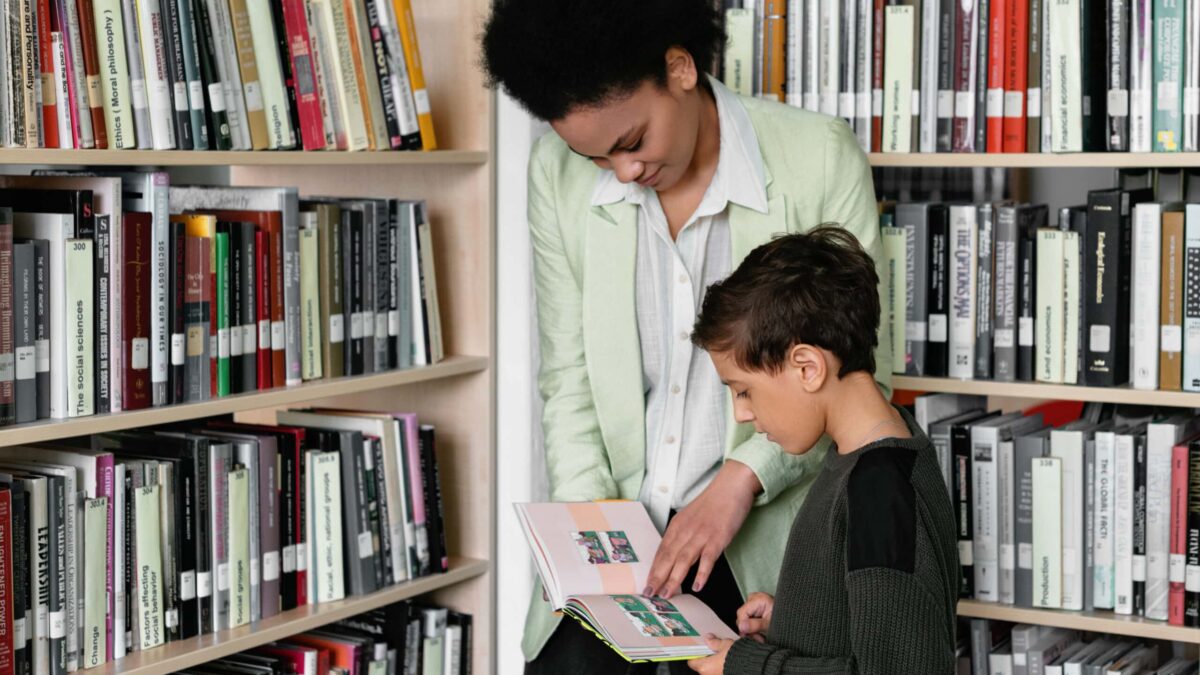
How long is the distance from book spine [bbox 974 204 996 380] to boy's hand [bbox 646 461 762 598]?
693 mm

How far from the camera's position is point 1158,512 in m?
2.14

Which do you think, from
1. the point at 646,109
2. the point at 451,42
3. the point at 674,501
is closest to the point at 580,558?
the point at 674,501

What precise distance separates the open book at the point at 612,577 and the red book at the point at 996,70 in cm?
90

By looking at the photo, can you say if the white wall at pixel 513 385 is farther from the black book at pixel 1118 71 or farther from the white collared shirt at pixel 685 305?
the black book at pixel 1118 71

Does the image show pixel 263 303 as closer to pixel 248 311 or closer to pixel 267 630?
pixel 248 311

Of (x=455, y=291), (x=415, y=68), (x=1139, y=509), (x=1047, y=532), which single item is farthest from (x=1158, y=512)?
(x=415, y=68)

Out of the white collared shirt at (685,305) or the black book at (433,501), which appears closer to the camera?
the white collared shirt at (685,305)

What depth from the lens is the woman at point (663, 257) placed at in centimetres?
165

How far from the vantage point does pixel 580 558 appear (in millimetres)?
1664

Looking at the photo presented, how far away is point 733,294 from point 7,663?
3.19ft

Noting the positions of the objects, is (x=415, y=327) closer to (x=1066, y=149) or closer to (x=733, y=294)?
(x=733, y=294)

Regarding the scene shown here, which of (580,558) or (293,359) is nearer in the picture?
(580,558)

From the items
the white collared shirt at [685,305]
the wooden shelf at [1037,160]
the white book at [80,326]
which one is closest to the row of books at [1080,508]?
the wooden shelf at [1037,160]

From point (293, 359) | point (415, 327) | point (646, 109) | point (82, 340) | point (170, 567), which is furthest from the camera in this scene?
point (415, 327)
